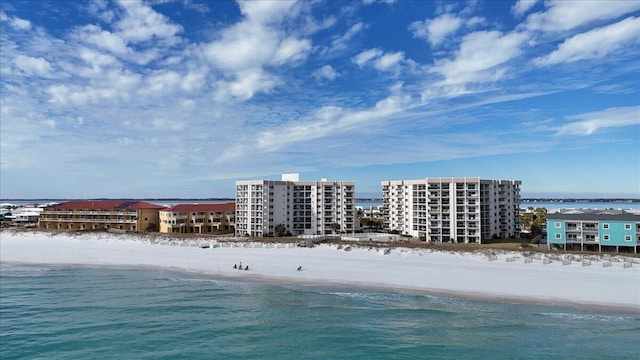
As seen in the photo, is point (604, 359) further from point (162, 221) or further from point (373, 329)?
point (162, 221)

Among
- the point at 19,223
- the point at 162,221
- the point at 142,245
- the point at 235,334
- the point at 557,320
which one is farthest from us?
the point at 19,223

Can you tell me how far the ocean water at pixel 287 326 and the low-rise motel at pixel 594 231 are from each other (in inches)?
982

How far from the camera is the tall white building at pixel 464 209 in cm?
6056

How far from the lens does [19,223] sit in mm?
87125

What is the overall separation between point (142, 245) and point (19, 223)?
1976 inches

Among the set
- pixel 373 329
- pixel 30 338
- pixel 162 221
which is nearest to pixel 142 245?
pixel 162 221

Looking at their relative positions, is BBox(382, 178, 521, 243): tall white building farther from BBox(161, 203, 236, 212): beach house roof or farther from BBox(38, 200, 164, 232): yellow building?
BBox(38, 200, 164, 232): yellow building

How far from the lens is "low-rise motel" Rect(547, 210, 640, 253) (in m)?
47.4

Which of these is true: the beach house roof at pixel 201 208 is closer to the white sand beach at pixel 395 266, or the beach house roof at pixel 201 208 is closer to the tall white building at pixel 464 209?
the white sand beach at pixel 395 266

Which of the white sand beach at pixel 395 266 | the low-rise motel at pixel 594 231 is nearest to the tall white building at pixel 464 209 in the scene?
the low-rise motel at pixel 594 231

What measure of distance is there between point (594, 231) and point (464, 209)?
55.6ft

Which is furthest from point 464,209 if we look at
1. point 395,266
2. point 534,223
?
point 395,266

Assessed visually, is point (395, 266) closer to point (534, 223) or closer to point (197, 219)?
point (534, 223)

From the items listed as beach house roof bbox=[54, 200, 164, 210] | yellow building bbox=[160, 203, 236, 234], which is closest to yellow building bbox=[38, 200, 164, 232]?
beach house roof bbox=[54, 200, 164, 210]
